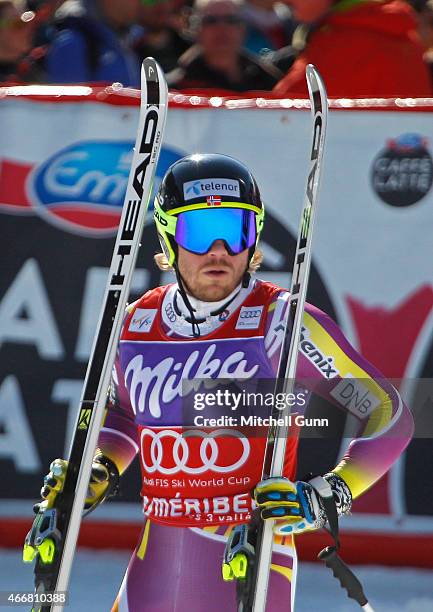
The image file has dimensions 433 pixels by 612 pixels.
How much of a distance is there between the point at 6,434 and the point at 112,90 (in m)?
1.68

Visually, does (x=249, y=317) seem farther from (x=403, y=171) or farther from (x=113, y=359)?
(x=403, y=171)

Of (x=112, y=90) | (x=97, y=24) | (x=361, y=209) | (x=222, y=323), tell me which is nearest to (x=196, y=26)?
(x=97, y=24)

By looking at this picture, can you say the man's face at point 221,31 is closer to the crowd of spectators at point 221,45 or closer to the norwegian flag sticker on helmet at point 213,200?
the crowd of spectators at point 221,45

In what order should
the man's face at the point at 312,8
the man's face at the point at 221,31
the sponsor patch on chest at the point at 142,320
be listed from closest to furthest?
the sponsor patch on chest at the point at 142,320 → the man's face at the point at 312,8 → the man's face at the point at 221,31

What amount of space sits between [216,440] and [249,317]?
37cm

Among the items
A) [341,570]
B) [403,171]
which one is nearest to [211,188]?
[341,570]

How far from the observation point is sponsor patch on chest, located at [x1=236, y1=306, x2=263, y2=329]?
3674mm

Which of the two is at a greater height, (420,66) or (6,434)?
(420,66)

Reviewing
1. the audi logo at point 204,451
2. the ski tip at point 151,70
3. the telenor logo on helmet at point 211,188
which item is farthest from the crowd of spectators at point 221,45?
the audi logo at point 204,451

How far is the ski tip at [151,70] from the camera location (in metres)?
3.93

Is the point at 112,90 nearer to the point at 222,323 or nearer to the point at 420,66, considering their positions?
the point at 420,66

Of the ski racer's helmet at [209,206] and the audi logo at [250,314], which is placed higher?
the ski racer's helmet at [209,206]

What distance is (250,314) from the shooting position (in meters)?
3.70

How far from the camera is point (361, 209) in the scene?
19.1 ft
